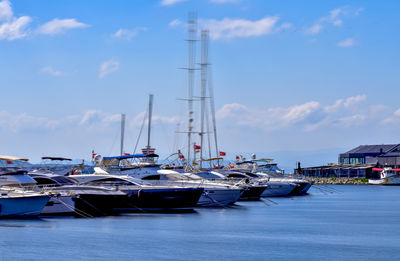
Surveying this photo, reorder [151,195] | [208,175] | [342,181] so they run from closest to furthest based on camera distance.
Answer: [151,195], [208,175], [342,181]

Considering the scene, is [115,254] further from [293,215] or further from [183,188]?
[293,215]

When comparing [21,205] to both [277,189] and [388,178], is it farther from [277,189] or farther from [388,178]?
[388,178]

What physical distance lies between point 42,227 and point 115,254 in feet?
33.3

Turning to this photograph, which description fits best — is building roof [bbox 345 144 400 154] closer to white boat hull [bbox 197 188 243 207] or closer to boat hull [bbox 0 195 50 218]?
white boat hull [bbox 197 188 243 207]

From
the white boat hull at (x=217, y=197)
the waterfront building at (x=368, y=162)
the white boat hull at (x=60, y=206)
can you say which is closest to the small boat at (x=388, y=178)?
the waterfront building at (x=368, y=162)

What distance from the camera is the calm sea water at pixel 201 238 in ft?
119

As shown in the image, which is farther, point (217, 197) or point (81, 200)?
point (217, 197)

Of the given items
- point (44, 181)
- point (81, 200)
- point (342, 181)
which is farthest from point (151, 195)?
point (342, 181)

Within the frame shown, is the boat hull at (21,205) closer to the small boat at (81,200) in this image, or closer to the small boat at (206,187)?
the small boat at (81,200)

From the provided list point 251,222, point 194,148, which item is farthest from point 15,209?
point 194,148

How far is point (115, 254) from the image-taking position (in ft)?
118

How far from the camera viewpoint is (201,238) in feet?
138

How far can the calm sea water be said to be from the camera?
36.1 metres

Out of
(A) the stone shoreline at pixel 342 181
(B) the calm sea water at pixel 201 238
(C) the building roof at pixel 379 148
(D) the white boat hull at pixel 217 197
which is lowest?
(B) the calm sea water at pixel 201 238
